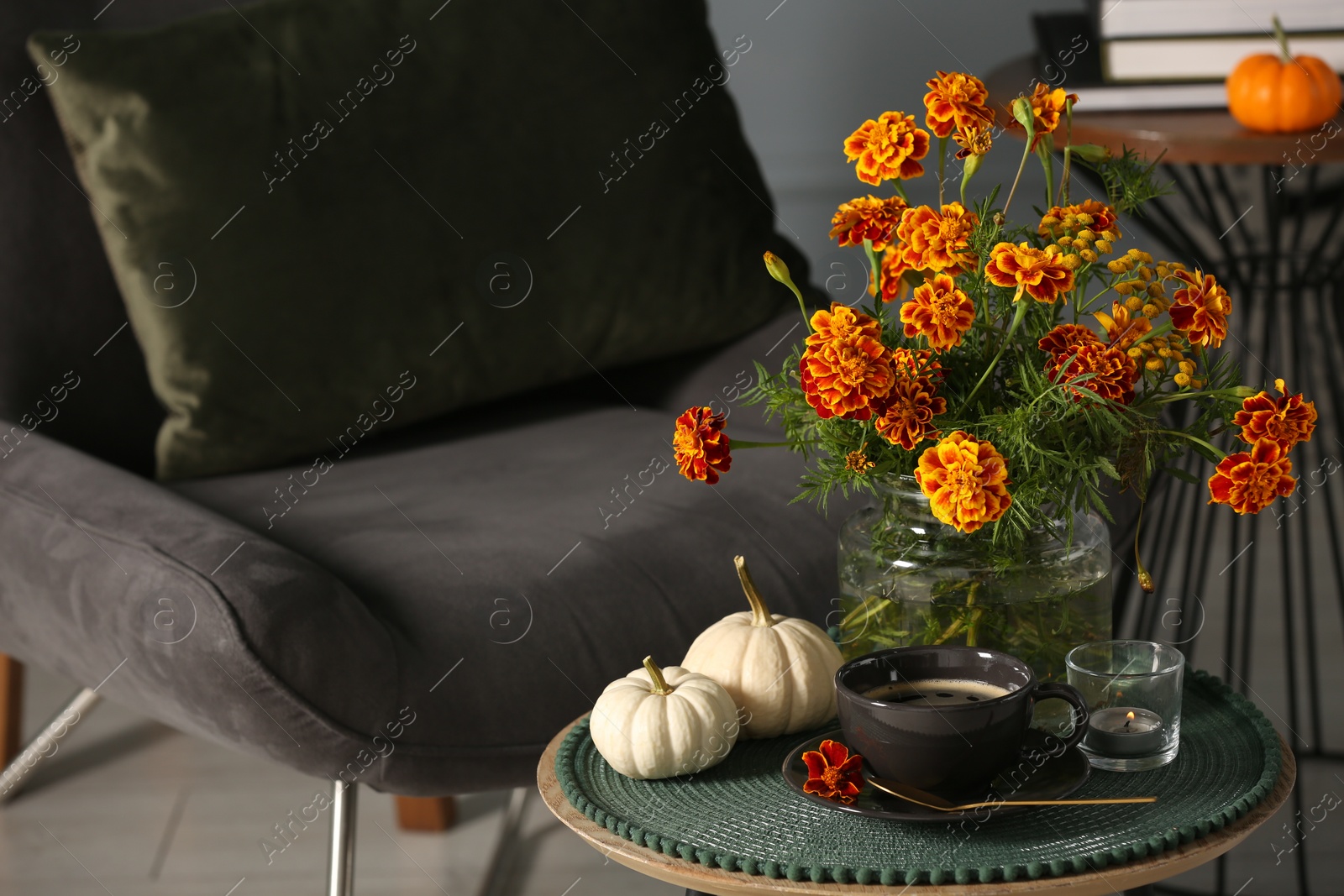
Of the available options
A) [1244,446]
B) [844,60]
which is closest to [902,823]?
[1244,446]

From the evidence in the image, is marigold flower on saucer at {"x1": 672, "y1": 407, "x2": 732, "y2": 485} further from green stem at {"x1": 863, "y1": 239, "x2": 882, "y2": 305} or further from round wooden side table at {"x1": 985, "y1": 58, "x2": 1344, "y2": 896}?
round wooden side table at {"x1": 985, "y1": 58, "x2": 1344, "y2": 896}

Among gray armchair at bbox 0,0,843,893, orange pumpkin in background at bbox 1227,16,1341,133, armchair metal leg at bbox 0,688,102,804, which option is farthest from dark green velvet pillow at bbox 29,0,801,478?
orange pumpkin in background at bbox 1227,16,1341,133

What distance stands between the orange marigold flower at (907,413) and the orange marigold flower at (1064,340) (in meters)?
0.06

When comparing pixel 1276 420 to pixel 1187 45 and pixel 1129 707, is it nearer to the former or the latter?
pixel 1129 707

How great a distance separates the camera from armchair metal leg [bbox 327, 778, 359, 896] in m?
1.05

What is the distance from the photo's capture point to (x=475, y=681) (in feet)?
3.41

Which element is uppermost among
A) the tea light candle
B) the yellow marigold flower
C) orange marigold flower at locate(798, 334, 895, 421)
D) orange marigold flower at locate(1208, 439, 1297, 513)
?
orange marigold flower at locate(798, 334, 895, 421)

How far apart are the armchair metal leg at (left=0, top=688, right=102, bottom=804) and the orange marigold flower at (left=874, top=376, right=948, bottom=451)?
96 cm

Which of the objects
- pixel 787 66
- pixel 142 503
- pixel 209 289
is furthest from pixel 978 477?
pixel 787 66

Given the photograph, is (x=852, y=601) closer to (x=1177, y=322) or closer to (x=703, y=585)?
(x=1177, y=322)

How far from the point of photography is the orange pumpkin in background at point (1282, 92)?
1294 mm

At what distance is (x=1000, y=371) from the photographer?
2.51ft

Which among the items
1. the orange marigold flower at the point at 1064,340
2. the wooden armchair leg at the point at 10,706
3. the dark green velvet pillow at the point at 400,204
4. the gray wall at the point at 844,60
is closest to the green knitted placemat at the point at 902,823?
the orange marigold flower at the point at 1064,340

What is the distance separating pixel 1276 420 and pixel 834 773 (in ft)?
0.95
